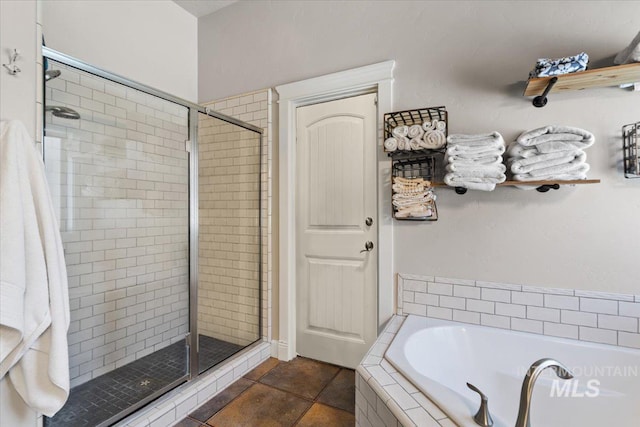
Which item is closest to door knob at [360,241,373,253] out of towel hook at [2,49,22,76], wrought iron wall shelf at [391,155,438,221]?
wrought iron wall shelf at [391,155,438,221]

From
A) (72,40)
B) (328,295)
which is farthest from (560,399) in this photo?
(72,40)

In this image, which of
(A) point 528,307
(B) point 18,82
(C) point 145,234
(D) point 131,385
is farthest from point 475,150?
(D) point 131,385

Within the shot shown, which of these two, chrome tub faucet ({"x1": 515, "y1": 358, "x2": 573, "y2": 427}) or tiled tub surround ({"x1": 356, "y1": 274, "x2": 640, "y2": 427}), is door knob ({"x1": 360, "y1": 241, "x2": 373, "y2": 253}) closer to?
tiled tub surround ({"x1": 356, "y1": 274, "x2": 640, "y2": 427})

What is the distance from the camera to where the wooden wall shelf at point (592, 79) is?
51.4 inches

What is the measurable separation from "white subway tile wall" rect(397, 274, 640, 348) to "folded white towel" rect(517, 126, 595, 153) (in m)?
0.74

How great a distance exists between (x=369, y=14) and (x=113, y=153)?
1.94m

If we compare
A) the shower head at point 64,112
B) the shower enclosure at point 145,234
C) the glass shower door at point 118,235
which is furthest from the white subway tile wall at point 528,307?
the shower head at point 64,112

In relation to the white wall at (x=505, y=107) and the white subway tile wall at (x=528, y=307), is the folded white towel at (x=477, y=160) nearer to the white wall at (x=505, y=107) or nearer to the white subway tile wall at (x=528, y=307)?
the white wall at (x=505, y=107)

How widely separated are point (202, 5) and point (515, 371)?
343 cm

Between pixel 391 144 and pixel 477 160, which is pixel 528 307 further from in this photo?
pixel 391 144

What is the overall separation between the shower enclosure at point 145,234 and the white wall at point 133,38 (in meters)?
0.47

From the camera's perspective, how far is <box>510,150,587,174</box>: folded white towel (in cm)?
141

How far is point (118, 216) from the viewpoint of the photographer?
2.00 m

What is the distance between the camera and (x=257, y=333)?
243 centimetres
